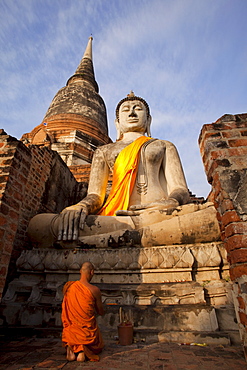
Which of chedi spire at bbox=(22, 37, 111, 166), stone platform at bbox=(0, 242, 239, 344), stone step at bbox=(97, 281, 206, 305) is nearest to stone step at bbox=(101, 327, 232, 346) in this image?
stone platform at bbox=(0, 242, 239, 344)

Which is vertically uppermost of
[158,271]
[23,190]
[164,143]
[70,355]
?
[164,143]

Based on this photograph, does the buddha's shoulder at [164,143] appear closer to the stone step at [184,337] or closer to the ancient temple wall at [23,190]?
the ancient temple wall at [23,190]

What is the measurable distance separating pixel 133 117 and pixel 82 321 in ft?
16.2

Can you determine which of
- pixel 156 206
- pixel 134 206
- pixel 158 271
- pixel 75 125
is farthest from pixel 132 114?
pixel 75 125

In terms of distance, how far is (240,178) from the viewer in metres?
1.94

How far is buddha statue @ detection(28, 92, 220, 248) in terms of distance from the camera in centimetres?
316

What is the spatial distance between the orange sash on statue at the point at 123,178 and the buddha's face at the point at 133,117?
0.80 metres

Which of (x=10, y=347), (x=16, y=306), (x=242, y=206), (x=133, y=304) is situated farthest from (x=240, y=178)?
(x=16, y=306)

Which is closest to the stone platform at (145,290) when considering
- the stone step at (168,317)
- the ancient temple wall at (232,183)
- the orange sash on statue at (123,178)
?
the stone step at (168,317)

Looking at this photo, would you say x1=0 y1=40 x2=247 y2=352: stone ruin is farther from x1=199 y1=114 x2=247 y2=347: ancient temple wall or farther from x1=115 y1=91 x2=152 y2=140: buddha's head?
x1=115 y1=91 x2=152 y2=140: buddha's head

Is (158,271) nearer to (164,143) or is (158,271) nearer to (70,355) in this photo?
(70,355)

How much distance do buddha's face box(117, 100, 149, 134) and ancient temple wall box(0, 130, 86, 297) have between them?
6.08 feet

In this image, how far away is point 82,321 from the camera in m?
1.85

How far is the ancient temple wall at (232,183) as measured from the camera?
5.54 ft
